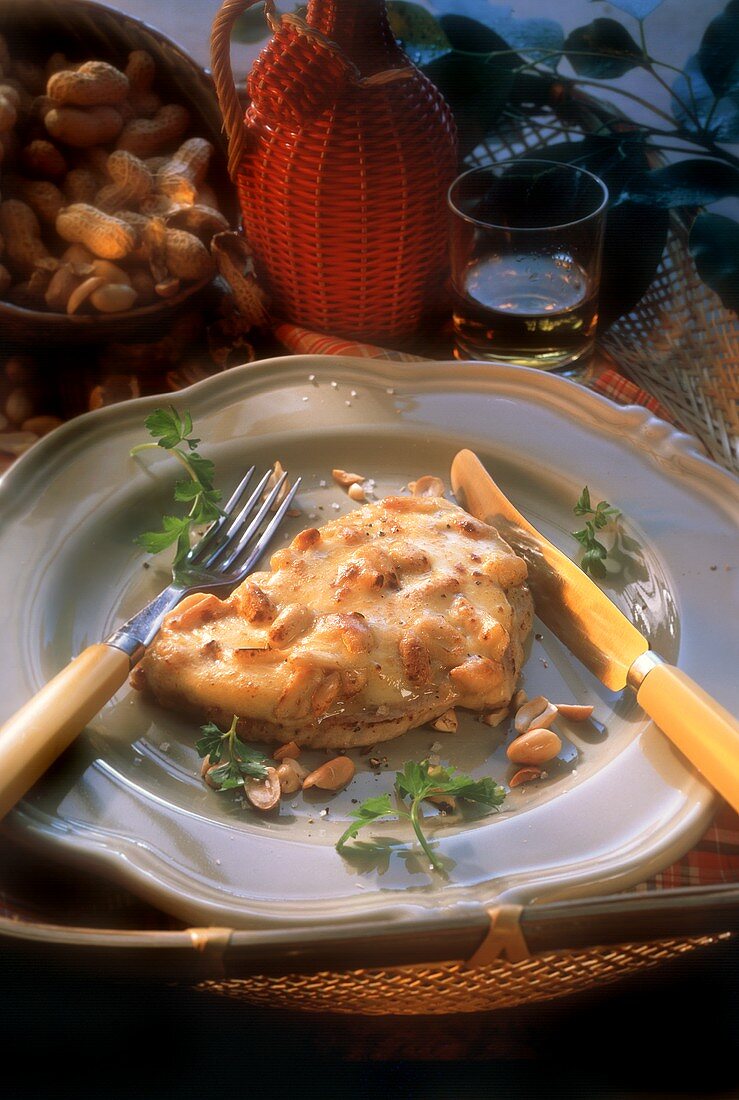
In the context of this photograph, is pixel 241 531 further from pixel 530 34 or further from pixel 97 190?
pixel 530 34

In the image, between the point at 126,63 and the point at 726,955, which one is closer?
the point at 726,955

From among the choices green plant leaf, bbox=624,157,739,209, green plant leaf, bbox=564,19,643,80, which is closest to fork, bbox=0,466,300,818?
green plant leaf, bbox=624,157,739,209

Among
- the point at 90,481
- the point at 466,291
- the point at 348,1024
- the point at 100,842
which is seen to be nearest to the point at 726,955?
the point at 348,1024

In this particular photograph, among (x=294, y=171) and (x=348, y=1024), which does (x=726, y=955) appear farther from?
(x=294, y=171)

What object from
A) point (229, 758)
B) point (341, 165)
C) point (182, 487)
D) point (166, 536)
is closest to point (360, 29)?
point (341, 165)

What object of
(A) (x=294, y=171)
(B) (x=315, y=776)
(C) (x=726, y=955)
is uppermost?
(A) (x=294, y=171)

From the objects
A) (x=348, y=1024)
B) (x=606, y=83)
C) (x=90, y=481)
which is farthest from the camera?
(x=606, y=83)
